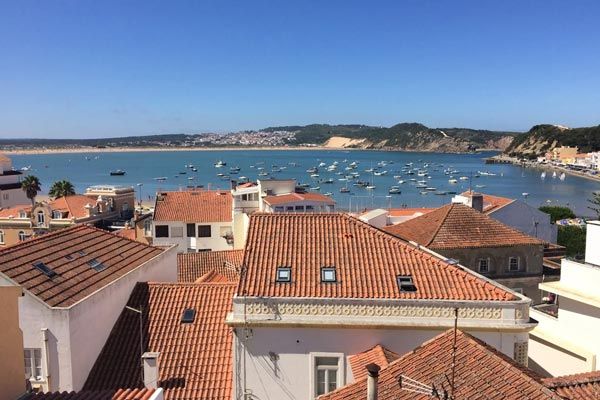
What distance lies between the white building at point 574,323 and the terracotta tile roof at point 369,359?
6938 mm

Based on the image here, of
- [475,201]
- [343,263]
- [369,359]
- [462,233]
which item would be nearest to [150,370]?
[369,359]

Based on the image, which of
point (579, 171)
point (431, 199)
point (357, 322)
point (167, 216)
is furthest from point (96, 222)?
point (579, 171)

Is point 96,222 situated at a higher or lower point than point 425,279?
lower

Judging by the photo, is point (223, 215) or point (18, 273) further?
point (223, 215)

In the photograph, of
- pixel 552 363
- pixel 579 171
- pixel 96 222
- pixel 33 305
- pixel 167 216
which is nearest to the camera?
pixel 33 305

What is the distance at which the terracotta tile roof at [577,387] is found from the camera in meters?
10.2

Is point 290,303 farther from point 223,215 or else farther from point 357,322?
point 223,215

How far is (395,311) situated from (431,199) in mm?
119995

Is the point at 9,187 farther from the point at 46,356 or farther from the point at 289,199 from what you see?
the point at 46,356

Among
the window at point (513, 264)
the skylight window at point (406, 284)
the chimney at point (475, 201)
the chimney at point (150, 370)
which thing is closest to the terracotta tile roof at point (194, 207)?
the chimney at point (475, 201)

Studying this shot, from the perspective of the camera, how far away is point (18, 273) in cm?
1325

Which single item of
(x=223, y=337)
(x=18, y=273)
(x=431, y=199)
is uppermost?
(x=18, y=273)

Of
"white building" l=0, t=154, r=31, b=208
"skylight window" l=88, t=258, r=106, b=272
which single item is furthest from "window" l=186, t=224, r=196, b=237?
"white building" l=0, t=154, r=31, b=208

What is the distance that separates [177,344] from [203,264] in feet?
50.6
